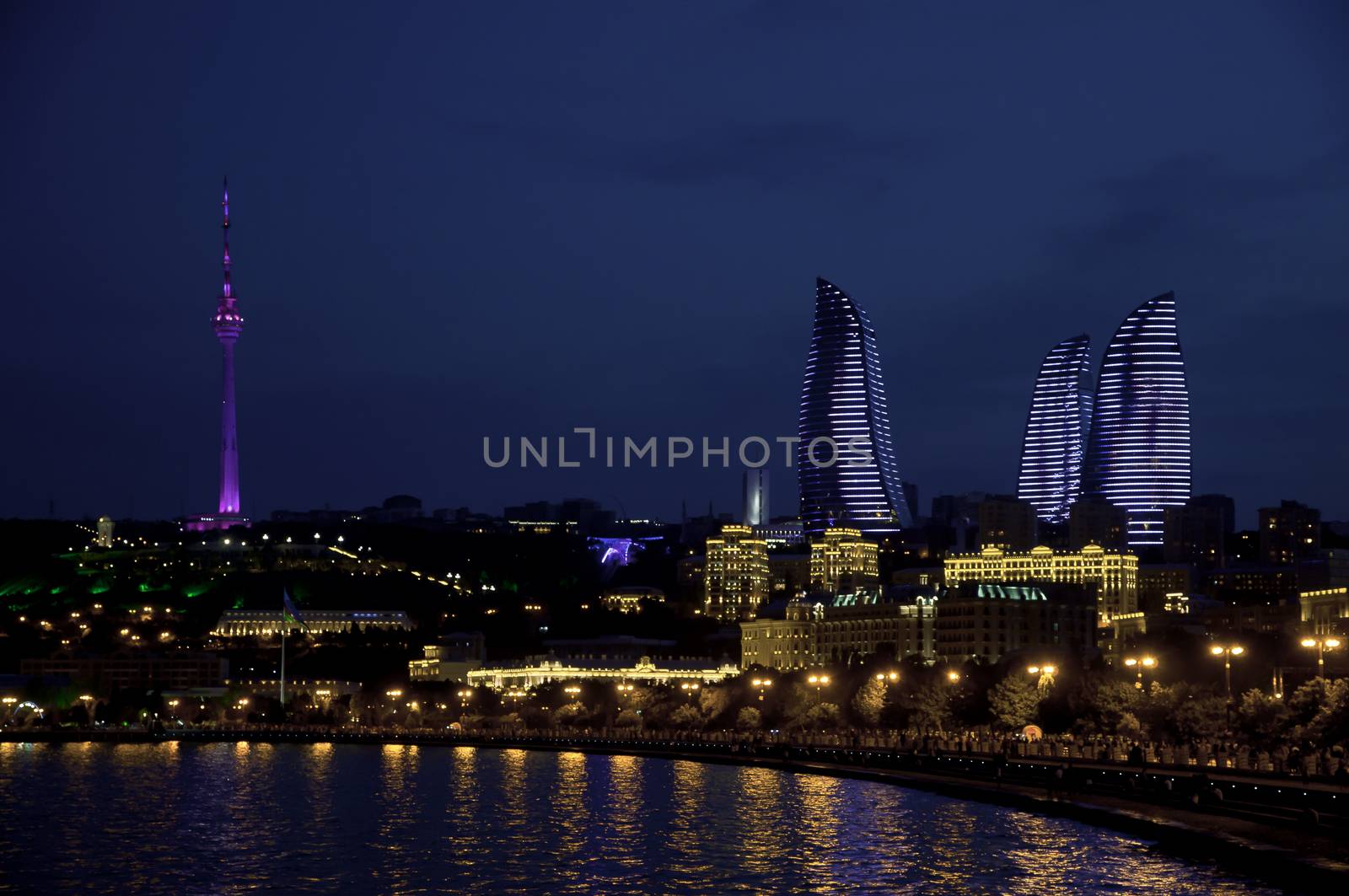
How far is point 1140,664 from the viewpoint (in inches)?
4788

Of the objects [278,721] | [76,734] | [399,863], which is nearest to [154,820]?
[399,863]

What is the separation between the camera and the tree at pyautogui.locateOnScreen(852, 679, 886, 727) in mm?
126000

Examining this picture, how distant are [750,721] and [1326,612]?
193 ft

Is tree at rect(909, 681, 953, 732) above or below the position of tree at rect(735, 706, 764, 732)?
above

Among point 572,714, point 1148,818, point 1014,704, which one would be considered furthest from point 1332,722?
Result: point 572,714

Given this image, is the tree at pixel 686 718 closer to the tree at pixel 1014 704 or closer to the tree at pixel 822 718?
the tree at pixel 822 718

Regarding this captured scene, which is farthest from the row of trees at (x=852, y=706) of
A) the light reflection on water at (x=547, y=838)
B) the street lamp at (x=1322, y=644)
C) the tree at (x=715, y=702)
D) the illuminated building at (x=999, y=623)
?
the illuminated building at (x=999, y=623)

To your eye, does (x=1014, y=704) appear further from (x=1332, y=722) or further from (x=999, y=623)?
(x=999, y=623)

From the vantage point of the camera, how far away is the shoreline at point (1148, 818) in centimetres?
5131

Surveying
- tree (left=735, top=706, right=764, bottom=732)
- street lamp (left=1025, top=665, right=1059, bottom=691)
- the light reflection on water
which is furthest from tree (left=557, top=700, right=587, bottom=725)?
the light reflection on water

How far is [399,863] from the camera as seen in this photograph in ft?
211

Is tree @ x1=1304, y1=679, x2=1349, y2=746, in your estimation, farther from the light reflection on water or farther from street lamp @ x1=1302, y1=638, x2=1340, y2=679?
the light reflection on water

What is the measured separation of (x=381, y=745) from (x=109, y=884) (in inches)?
3479

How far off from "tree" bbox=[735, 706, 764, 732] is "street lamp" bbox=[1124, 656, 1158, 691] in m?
26.5
